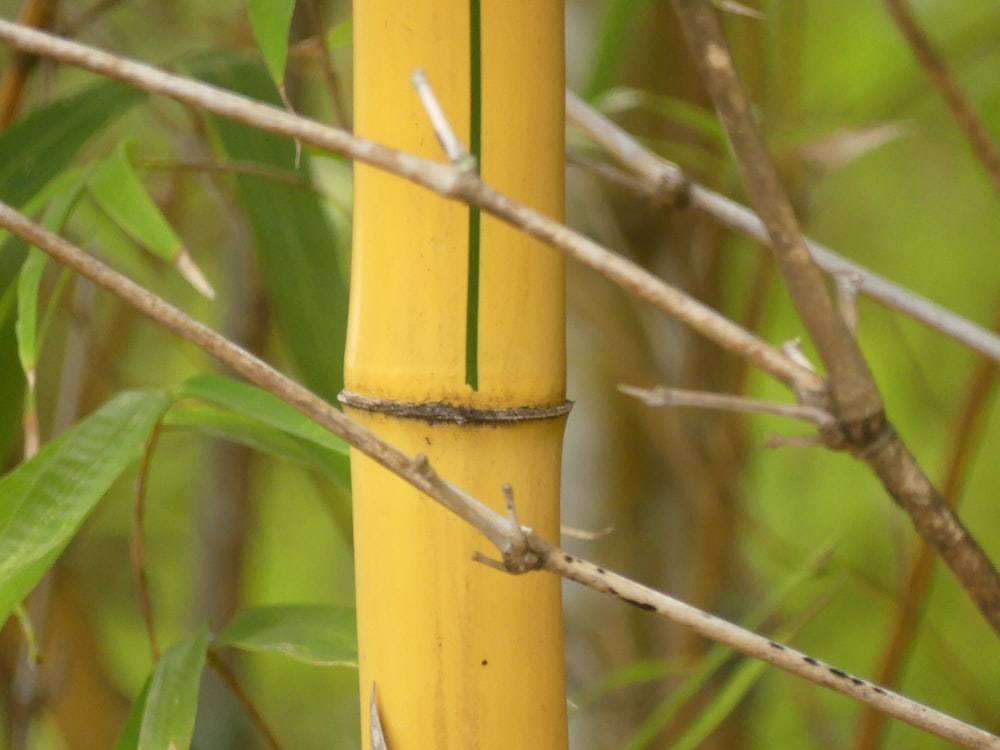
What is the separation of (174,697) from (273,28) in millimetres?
227

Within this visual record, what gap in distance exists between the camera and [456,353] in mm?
258

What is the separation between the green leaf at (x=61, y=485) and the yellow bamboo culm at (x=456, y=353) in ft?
0.31

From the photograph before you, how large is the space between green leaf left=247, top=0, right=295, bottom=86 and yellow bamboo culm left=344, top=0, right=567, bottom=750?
0.05 metres

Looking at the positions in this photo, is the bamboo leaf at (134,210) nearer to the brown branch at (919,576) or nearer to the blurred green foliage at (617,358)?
the blurred green foliage at (617,358)

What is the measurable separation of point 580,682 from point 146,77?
848 millimetres

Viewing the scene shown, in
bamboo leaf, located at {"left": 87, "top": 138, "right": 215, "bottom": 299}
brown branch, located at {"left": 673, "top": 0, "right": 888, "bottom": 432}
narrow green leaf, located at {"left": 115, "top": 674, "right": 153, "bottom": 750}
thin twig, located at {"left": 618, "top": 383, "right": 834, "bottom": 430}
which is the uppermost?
bamboo leaf, located at {"left": 87, "top": 138, "right": 215, "bottom": 299}

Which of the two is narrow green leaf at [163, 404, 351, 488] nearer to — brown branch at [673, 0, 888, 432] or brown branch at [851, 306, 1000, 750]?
brown branch at [673, 0, 888, 432]

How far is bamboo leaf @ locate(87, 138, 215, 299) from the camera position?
351 mm

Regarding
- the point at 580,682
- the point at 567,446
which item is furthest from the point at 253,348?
the point at 580,682

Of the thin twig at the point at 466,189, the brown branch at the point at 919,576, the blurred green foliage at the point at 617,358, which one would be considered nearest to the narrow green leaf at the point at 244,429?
the blurred green foliage at the point at 617,358

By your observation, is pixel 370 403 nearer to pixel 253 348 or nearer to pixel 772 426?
pixel 253 348

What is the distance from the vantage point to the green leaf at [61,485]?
29 cm

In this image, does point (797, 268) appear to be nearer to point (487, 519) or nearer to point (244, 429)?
point (487, 519)

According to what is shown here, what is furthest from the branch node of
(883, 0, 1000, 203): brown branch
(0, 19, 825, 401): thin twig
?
(883, 0, 1000, 203): brown branch
